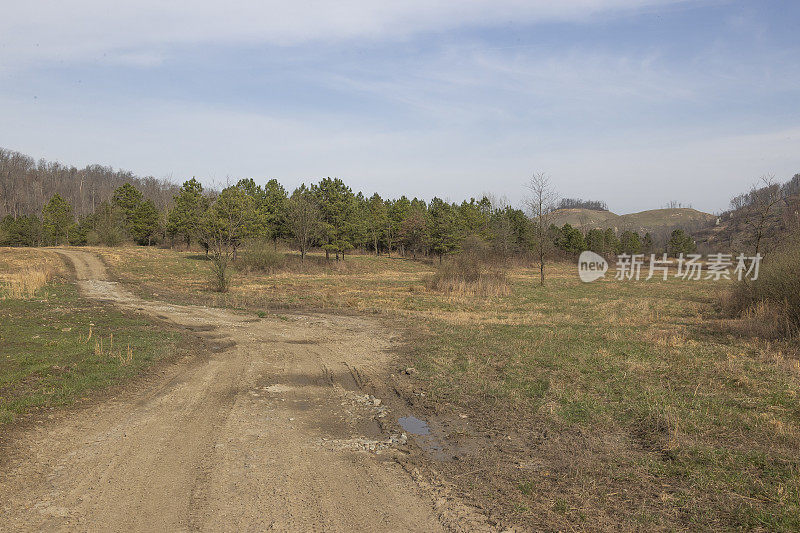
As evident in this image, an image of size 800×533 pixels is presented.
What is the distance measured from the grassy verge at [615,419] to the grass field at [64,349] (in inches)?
239

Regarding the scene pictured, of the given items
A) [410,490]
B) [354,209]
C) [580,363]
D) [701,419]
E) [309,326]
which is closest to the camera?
[410,490]

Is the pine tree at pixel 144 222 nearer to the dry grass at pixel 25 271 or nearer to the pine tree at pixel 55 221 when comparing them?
the pine tree at pixel 55 221

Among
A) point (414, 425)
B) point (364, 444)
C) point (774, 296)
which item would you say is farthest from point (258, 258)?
point (364, 444)

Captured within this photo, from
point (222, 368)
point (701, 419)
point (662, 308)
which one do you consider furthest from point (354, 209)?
point (701, 419)

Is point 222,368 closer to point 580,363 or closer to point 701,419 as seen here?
point 580,363

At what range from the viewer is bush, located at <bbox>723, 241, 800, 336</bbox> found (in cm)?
1366

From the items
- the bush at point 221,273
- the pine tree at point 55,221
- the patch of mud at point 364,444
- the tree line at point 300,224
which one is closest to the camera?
the patch of mud at point 364,444

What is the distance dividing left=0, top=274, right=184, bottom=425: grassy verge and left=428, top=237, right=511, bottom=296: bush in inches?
665

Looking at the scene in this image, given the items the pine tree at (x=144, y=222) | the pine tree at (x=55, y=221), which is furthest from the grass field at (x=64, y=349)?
the pine tree at (x=55, y=221)

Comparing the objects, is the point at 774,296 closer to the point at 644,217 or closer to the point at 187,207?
the point at 187,207

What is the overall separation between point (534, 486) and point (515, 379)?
4.40m

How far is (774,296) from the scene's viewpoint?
1555 centimetres

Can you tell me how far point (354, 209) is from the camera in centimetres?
4991

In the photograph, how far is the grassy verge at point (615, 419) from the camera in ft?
15.8
